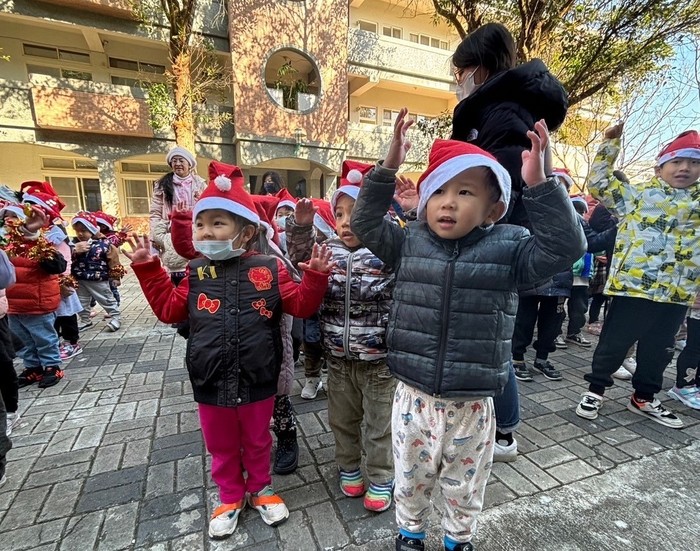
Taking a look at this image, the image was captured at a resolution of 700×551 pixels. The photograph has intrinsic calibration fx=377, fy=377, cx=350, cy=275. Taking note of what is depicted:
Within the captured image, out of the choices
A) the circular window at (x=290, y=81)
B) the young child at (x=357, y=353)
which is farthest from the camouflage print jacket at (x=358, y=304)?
the circular window at (x=290, y=81)

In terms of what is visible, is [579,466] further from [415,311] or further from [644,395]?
[415,311]

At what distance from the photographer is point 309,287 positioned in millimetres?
1914

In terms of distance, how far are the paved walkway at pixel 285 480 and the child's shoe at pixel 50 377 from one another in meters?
0.08

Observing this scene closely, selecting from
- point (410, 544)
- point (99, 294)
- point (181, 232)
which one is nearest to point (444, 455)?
point (410, 544)

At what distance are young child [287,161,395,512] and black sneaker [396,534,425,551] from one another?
317mm

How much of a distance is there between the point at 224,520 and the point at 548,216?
209cm

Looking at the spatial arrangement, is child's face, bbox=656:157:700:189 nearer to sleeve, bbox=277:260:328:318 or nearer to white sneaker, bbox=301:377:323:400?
sleeve, bbox=277:260:328:318

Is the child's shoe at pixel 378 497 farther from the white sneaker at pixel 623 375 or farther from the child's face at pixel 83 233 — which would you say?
the child's face at pixel 83 233

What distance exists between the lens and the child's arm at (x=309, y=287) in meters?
1.88

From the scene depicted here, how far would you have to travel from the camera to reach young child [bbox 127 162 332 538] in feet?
6.23

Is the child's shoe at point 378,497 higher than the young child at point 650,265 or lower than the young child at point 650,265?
lower

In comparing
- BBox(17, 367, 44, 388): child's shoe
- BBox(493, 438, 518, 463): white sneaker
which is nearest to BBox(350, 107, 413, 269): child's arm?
BBox(493, 438, 518, 463): white sneaker

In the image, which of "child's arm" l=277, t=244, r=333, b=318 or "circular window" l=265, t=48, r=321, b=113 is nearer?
"child's arm" l=277, t=244, r=333, b=318

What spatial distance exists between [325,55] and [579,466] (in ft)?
46.6
